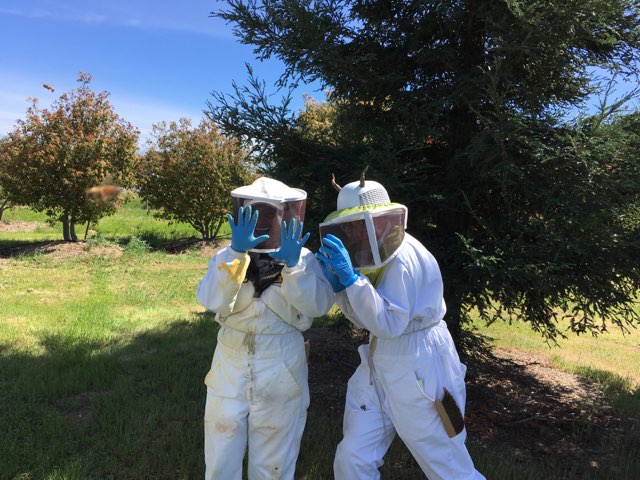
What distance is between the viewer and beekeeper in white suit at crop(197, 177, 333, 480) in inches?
109

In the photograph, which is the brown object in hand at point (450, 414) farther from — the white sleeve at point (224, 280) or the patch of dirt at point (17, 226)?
the patch of dirt at point (17, 226)

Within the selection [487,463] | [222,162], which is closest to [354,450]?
[487,463]

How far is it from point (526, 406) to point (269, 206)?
4.11m

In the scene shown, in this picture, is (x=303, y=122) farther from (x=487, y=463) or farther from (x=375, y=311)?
(x=487, y=463)

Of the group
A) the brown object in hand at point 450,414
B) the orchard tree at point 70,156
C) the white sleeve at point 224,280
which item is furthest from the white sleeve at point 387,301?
the orchard tree at point 70,156

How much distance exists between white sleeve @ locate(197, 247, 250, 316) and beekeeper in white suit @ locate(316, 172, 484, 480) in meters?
0.49

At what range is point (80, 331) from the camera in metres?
7.05

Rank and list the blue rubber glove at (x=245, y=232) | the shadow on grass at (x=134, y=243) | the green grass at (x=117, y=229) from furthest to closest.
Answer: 1. the green grass at (x=117, y=229)
2. the shadow on grass at (x=134, y=243)
3. the blue rubber glove at (x=245, y=232)

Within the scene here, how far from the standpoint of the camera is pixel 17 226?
2322cm

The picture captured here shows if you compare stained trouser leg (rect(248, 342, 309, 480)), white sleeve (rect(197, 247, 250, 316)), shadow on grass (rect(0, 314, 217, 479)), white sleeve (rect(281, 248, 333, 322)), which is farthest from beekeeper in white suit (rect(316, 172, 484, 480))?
shadow on grass (rect(0, 314, 217, 479))

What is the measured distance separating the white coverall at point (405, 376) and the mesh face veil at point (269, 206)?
0.56m

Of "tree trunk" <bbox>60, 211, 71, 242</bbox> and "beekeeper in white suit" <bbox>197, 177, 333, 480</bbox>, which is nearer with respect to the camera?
"beekeeper in white suit" <bbox>197, 177, 333, 480</bbox>

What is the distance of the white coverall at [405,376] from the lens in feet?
9.12

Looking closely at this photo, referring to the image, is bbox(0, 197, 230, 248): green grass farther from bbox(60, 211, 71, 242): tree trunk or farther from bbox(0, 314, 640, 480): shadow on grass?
bbox(0, 314, 640, 480): shadow on grass
